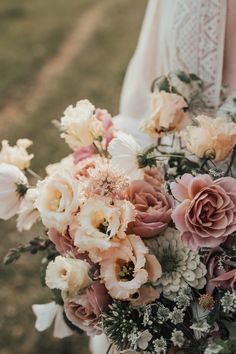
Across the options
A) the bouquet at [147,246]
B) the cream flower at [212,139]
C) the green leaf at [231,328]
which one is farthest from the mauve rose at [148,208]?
the green leaf at [231,328]

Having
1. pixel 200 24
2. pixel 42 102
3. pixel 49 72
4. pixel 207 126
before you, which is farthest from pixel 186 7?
pixel 49 72

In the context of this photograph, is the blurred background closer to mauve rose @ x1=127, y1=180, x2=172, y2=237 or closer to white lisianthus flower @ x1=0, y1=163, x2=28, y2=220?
white lisianthus flower @ x1=0, y1=163, x2=28, y2=220

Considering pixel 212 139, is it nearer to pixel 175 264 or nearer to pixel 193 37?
pixel 175 264

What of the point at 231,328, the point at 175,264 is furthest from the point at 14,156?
the point at 231,328

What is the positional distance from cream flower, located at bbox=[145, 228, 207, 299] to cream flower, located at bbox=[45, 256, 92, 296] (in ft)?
0.51

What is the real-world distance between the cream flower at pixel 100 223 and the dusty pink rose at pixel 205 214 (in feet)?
0.30

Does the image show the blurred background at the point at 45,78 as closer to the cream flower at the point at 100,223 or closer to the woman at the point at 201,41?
the woman at the point at 201,41

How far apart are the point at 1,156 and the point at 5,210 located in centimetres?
14

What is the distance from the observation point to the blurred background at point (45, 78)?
265 centimetres

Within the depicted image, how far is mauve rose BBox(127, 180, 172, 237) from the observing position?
1183 millimetres

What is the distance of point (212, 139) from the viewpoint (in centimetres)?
120

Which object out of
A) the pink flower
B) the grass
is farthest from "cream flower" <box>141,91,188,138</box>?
the grass

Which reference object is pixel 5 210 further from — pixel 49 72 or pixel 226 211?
pixel 49 72

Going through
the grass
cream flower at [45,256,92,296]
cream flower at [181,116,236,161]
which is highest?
the grass
